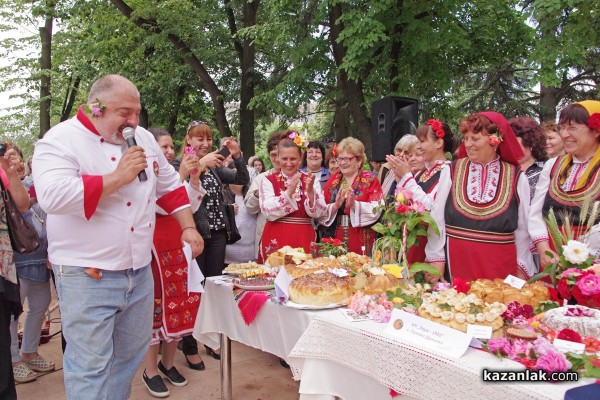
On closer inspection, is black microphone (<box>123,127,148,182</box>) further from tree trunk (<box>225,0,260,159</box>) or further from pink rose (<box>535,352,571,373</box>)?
tree trunk (<box>225,0,260,159</box>)

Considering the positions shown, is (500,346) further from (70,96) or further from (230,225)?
(70,96)

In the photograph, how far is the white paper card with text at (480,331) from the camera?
1.90m

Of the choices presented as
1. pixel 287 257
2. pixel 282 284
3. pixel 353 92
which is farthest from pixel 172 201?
pixel 353 92

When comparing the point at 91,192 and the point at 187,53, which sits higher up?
the point at 187,53

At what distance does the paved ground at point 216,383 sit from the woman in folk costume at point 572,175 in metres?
1.97

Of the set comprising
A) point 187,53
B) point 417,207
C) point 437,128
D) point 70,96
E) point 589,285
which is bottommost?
point 589,285

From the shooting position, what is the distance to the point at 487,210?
9.89ft

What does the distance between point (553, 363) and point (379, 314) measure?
771mm

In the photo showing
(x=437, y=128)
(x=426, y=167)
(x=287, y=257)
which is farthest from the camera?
(x=426, y=167)

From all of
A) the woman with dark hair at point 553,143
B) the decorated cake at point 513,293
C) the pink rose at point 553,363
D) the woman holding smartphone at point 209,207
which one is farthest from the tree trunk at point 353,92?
the pink rose at point 553,363

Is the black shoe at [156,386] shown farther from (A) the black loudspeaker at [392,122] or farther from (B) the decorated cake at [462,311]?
(A) the black loudspeaker at [392,122]

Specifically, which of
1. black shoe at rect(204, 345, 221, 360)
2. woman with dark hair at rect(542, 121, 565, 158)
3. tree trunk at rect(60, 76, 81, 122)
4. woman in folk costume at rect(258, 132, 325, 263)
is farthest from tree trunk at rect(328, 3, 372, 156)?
tree trunk at rect(60, 76, 81, 122)

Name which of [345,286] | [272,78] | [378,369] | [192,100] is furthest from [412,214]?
[192,100]

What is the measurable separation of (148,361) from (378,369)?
2180 mm
